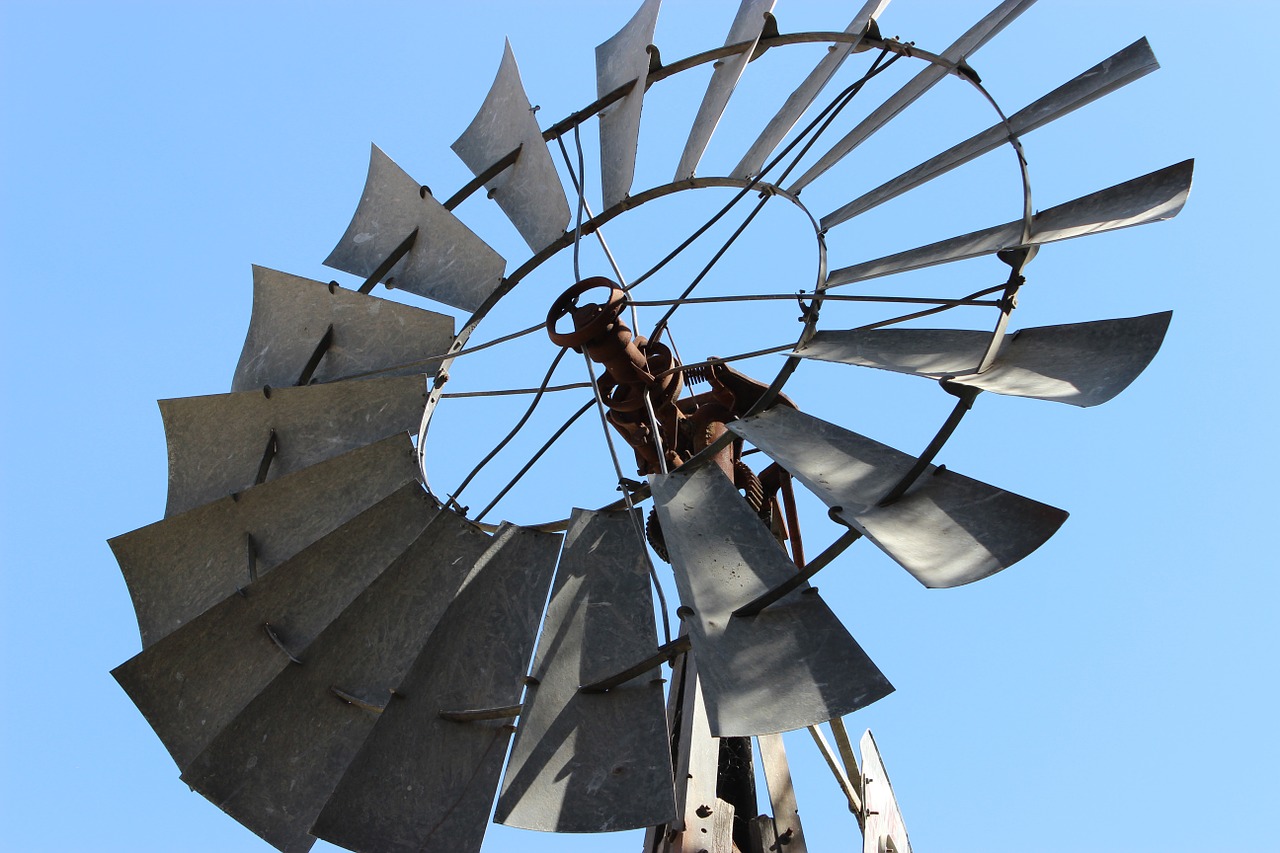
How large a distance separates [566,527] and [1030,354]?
157 centimetres

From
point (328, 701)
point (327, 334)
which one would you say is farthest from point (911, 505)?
point (327, 334)

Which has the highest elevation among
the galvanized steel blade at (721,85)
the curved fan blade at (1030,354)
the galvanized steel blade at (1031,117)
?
the galvanized steel blade at (721,85)

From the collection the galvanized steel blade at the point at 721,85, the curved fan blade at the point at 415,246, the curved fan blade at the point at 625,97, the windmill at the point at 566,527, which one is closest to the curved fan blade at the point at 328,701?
the windmill at the point at 566,527

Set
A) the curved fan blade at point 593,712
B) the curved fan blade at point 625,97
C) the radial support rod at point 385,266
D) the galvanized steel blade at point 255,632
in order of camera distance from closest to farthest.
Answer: the curved fan blade at point 593,712 < the galvanized steel blade at point 255,632 < the curved fan blade at point 625,97 < the radial support rod at point 385,266

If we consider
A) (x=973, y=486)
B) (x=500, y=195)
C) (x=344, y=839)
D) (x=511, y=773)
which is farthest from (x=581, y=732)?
(x=500, y=195)

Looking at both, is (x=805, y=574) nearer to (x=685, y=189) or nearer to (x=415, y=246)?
(x=685, y=189)

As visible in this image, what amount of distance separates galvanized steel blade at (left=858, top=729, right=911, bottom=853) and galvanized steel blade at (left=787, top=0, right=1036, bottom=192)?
2.09 meters

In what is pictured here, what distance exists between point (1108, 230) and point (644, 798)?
192cm

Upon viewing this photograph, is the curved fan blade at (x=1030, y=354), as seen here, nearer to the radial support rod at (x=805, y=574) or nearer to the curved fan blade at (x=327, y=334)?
the radial support rod at (x=805, y=574)

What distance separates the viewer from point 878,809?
4.61 metres

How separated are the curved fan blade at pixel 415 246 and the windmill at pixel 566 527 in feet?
0.04

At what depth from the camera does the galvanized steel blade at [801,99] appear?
14.6 ft

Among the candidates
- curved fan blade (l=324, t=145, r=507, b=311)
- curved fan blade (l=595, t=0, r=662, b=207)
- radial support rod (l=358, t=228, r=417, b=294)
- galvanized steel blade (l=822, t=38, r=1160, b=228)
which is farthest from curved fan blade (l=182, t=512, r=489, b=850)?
galvanized steel blade (l=822, t=38, r=1160, b=228)

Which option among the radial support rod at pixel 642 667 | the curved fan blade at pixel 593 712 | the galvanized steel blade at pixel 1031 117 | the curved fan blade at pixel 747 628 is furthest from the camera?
the galvanized steel blade at pixel 1031 117
